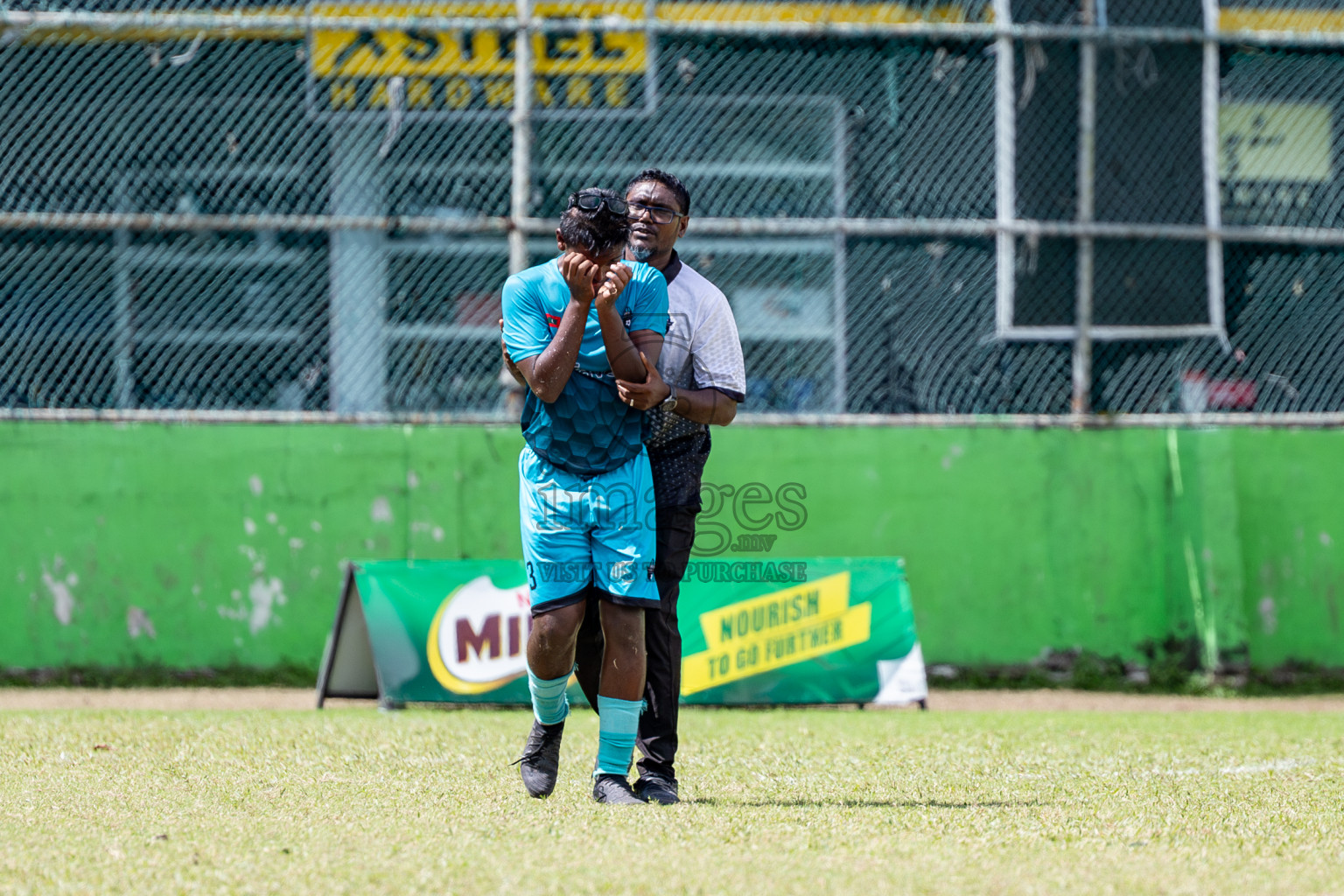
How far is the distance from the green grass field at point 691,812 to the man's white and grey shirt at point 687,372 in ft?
3.18

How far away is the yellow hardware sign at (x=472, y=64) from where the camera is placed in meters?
8.15

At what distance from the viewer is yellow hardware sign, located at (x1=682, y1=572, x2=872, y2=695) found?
701cm

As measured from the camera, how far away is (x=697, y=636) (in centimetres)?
701

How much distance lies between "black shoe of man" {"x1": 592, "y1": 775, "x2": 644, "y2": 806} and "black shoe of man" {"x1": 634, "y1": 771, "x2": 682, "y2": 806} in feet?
0.15

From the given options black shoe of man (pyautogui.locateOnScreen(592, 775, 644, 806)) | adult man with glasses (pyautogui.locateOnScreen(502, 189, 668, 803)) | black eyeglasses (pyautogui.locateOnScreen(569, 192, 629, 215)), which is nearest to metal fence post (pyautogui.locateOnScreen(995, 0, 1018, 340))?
adult man with glasses (pyautogui.locateOnScreen(502, 189, 668, 803))

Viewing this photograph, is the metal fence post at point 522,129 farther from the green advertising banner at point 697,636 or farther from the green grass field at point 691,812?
the green grass field at point 691,812

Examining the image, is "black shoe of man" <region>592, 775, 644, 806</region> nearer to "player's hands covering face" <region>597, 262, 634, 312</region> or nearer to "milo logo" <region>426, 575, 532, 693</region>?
"player's hands covering face" <region>597, 262, 634, 312</region>

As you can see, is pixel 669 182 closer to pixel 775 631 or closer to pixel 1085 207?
pixel 775 631

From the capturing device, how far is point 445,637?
690 cm

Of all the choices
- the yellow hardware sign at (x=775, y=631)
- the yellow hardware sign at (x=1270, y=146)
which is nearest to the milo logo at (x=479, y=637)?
the yellow hardware sign at (x=775, y=631)

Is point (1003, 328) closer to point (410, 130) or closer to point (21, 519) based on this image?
point (410, 130)

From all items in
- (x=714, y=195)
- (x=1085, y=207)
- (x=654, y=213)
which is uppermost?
(x=714, y=195)

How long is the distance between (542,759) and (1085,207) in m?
5.44

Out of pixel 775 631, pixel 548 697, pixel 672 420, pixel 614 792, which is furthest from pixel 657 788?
pixel 775 631
